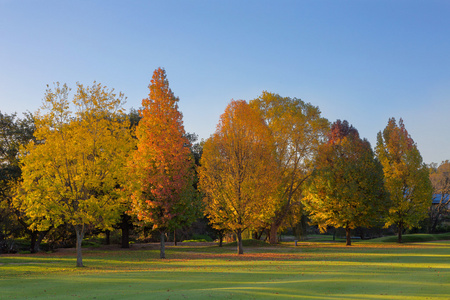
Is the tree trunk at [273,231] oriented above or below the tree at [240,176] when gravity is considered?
below

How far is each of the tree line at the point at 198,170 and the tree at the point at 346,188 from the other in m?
0.15

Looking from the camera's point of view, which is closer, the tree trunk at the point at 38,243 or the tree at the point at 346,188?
the tree trunk at the point at 38,243

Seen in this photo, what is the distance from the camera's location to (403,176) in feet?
178

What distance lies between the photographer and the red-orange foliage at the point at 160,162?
35500 mm

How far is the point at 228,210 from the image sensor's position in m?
37.8

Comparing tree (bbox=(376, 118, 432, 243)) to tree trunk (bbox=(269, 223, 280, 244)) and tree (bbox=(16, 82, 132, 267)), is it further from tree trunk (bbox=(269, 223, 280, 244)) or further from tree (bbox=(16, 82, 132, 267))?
tree (bbox=(16, 82, 132, 267))

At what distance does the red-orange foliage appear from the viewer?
116 ft

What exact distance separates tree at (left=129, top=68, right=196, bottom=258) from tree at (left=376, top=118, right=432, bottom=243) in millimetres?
31055

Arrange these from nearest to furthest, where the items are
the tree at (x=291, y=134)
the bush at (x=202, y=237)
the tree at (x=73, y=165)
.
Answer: the tree at (x=73, y=165)
the tree at (x=291, y=134)
the bush at (x=202, y=237)

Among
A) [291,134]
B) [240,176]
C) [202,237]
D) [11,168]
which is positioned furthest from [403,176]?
[11,168]

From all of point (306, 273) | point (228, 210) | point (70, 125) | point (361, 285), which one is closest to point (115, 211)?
point (70, 125)

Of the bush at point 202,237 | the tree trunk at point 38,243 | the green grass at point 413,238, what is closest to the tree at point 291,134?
the green grass at point 413,238

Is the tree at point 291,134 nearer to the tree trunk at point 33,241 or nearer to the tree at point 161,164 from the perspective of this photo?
the tree at point 161,164

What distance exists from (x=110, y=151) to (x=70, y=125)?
3.66 meters
